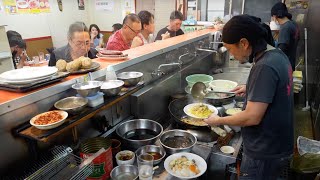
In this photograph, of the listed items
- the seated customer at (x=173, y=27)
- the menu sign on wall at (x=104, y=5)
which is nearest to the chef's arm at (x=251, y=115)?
the seated customer at (x=173, y=27)

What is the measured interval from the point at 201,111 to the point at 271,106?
82 cm

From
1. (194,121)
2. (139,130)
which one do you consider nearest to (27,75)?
(139,130)

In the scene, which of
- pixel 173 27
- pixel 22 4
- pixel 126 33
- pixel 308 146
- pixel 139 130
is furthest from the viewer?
pixel 22 4

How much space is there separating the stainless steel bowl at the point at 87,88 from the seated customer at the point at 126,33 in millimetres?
1608

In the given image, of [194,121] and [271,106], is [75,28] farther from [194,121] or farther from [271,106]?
[271,106]

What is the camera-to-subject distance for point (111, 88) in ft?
A: 5.01

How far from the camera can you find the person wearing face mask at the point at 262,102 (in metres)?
1.40

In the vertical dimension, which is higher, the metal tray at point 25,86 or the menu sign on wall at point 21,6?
the menu sign on wall at point 21,6

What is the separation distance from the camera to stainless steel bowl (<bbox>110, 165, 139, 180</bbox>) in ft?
4.93

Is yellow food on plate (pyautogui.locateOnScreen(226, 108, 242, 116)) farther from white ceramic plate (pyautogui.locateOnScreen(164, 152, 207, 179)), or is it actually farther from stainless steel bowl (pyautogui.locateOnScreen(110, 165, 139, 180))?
stainless steel bowl (pyautogui.locateOnScreen(110, 165, 139, 180))

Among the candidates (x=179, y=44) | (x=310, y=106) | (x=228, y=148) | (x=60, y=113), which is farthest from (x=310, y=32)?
(x=60, y=113)

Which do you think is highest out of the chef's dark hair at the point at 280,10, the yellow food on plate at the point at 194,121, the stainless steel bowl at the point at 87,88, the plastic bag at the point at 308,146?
the chef's dark hair at the point at 280,10

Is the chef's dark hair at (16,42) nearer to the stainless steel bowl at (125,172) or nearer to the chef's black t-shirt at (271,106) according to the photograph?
the stainless steel bowl at (125,172)

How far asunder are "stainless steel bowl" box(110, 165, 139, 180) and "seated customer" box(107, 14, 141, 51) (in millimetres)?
1846
